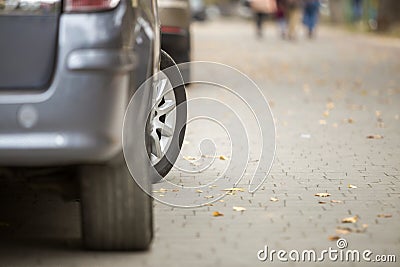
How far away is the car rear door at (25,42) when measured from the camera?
4.89 meters

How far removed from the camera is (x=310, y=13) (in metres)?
34.8

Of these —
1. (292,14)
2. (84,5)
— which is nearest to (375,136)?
(84,5)

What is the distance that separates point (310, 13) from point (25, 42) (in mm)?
30441

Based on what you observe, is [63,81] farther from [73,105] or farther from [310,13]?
[310,13]

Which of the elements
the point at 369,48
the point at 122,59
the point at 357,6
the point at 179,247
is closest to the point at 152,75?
the point at 122,59

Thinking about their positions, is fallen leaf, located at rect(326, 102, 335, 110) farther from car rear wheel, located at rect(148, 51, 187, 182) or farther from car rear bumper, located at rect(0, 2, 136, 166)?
car rear bumper, located at rect(0, 2, 136, 166)

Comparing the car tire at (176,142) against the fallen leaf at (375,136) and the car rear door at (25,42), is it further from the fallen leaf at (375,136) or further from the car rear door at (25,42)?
the fallen leaf at (375,136)

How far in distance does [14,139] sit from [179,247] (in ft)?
3.97

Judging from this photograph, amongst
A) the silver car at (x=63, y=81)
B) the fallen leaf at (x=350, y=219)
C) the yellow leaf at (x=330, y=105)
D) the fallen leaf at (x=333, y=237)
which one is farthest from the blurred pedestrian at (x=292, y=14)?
the silver car at (x=63, y=81)

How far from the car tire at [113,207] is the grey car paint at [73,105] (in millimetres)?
287

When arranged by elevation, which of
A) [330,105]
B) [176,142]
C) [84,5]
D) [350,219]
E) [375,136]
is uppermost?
[84,5]

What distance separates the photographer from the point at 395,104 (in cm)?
1324

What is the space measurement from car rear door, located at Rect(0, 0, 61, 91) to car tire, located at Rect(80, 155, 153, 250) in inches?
22.9

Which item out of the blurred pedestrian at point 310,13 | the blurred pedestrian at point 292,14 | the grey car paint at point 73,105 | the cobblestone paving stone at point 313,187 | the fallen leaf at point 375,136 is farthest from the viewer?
the blurred pedestrian at point 310,13
